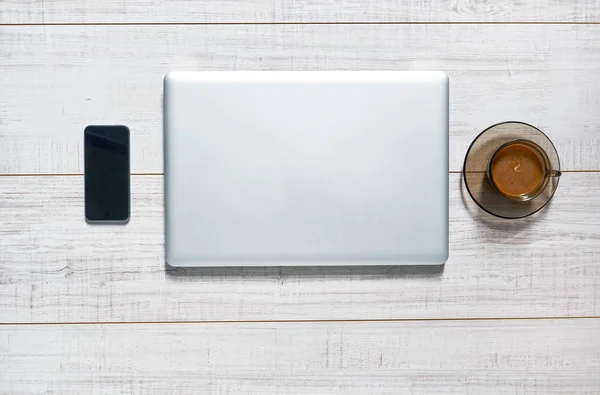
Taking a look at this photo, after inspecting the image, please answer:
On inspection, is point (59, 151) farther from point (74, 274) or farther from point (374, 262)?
point (374, 262)

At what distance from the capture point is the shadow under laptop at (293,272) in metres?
0.87

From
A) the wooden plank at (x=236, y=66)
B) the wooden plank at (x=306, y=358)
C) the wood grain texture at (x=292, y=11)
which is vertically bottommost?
the wooden plank at (x=306, y=358)

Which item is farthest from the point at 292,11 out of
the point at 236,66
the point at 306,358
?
the point at 306,358

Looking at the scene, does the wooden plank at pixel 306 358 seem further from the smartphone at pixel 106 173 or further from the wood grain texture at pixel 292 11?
the wood grain texture at pixel 292 11

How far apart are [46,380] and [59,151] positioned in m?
0.36

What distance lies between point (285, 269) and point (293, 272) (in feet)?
0.04

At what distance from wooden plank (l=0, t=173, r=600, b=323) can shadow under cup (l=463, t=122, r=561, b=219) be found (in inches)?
1.0

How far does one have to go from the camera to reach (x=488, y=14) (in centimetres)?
86

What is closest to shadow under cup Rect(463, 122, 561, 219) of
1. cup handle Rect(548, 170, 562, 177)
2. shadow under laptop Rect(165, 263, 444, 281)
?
cup handle Rect(548, 170, 562, 177)

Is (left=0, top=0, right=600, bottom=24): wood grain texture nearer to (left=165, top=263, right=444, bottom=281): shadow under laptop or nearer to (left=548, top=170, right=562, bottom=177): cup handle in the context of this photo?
(left=548, top=170, right=562, bottom=177): cup handle

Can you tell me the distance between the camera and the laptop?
32.9 inches

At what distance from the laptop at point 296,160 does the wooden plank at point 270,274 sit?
5 centimetres

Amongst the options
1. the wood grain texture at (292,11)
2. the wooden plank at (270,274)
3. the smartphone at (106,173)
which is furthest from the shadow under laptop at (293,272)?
the wood grain texture at (292,11)

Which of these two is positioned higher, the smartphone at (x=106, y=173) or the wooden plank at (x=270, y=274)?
the smartphone at (x=106, y=173)
